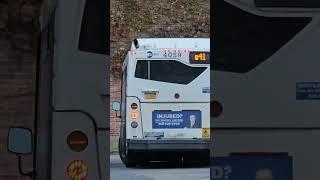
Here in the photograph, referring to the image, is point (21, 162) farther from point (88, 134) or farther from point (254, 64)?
point (254, 64)

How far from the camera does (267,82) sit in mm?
3777

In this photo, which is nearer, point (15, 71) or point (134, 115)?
point (15, 71)

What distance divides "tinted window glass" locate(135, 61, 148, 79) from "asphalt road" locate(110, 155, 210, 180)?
7.07 feet

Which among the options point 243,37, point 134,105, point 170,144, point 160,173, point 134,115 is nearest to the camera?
point 243,37

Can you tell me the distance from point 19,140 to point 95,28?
710 millimetres

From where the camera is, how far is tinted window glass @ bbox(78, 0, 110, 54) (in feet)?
12.0

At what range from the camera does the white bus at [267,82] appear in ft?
12.3

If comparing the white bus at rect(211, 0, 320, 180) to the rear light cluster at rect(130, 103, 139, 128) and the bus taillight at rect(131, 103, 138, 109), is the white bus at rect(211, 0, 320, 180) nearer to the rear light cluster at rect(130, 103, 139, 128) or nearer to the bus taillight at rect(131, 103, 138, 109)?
the rear light cluster at rect(130, 103, 139, 128)

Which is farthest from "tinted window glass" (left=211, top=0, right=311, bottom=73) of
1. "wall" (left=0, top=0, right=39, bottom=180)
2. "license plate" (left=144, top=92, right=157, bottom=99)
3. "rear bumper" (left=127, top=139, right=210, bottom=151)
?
"license plate" (left=144, top=92, right=157, bottom=99)

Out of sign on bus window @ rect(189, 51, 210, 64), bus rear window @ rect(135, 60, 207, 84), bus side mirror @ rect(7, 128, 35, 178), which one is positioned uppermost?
sign on bus window @ rect(189, 51, 210, 64)

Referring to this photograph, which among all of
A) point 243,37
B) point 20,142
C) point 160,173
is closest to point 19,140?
point 20,142

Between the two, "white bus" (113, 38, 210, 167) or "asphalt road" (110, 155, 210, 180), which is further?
"white bus" (113, 38, 210, 167)

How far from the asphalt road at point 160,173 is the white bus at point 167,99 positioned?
35 cm

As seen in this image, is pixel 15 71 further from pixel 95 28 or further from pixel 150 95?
pixel 150 95
